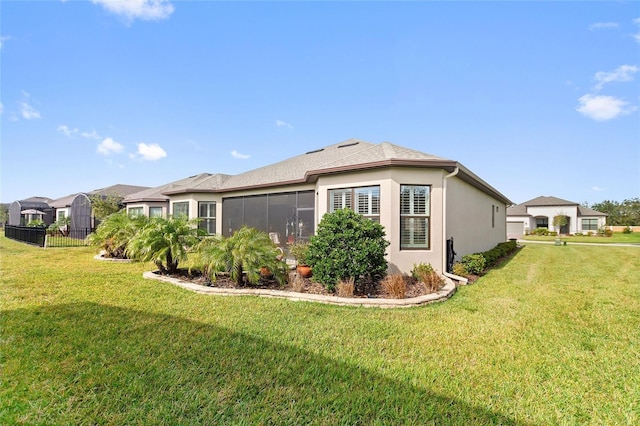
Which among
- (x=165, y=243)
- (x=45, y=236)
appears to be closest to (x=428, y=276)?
(x=165, y=243)

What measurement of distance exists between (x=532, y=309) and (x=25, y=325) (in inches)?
342

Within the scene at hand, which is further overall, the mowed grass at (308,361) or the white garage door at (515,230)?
the white garage door at (515,230)

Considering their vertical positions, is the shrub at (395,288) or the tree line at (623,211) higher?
the tree line at (623,211)

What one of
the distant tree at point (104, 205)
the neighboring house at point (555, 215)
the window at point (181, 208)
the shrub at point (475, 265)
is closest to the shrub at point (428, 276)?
the shrub at point (475, 265)

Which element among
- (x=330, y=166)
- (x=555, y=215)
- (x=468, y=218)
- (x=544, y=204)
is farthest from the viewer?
(x=544, y=204)

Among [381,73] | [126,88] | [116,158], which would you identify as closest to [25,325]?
[126,88]

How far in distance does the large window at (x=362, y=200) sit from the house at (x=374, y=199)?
1.1 inches

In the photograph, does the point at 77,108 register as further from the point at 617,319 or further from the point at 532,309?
the point at 617,319

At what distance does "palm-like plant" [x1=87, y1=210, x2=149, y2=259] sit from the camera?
10.5 meters

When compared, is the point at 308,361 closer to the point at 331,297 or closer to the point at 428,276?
the point at 331,297

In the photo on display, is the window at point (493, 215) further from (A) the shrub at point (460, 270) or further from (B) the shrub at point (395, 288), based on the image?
(B) the shrub at point (395, 288)

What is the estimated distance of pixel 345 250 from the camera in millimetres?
6613

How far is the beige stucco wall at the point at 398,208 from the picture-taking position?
8.09 m

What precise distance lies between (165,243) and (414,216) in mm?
6993
